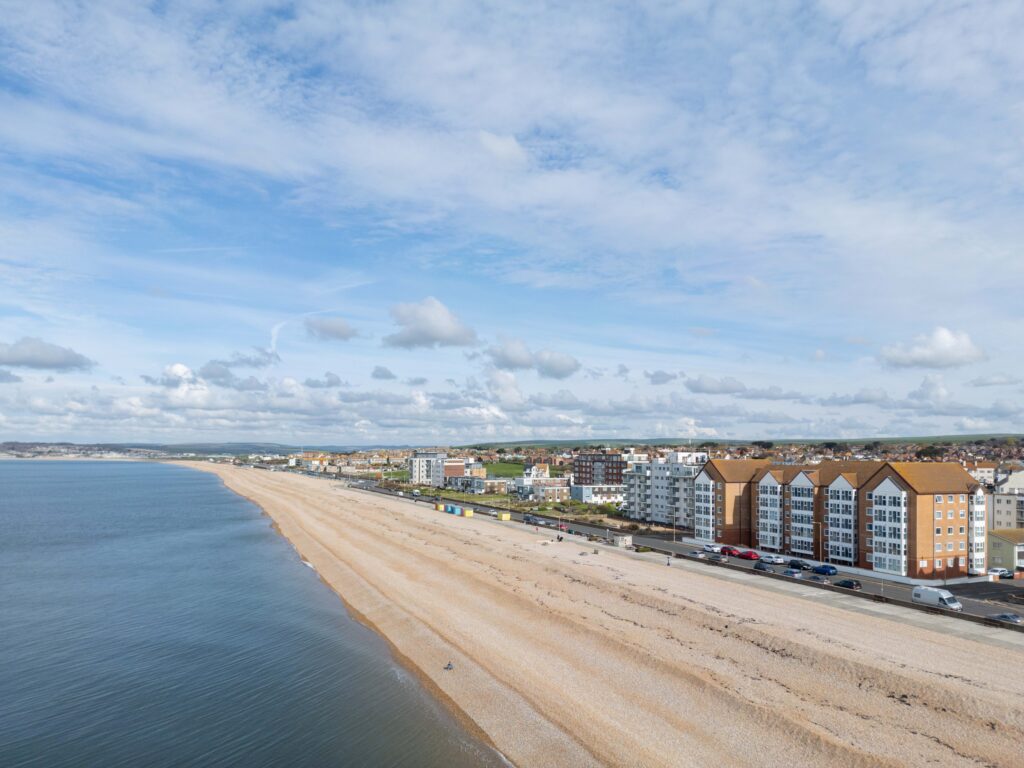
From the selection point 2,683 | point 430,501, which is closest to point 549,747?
point 2,683

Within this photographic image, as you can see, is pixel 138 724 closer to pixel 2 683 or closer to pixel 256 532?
pixel 2 683

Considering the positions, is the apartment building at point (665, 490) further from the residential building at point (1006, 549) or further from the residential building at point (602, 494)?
the residential building at point (1006, 549)

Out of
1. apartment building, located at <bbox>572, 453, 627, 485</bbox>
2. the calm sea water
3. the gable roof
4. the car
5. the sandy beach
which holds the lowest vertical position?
the calm sea water

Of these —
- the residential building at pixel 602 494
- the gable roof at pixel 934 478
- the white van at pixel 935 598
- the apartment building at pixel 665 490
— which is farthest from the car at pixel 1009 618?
the residential building at pixel 602 494

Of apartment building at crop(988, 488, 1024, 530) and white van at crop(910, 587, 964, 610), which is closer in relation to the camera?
white van at crop(910, 587, 964, 610)

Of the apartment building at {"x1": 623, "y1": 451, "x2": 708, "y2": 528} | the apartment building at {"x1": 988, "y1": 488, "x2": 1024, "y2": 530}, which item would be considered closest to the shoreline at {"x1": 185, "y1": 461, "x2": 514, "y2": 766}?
the apartment building at {"x1": 623, "y1": 451, "x2": 708, "y2": 528}

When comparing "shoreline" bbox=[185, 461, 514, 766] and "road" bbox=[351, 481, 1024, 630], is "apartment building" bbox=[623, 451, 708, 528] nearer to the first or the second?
"road" bbox=[351, 481, 1024, 630]
